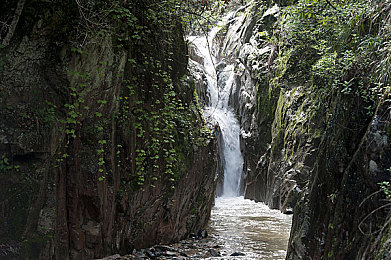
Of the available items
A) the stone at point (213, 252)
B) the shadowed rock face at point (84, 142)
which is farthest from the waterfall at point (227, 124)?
the stone at point (213, 252)

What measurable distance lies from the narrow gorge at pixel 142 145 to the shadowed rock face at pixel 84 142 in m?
0.02

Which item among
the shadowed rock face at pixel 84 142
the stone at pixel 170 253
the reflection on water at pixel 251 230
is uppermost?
the shadowed rock face at pixel 84 142

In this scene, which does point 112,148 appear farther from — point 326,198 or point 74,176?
point 326,198

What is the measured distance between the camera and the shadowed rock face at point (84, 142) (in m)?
4.14

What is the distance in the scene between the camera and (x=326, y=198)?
4652 millimetres

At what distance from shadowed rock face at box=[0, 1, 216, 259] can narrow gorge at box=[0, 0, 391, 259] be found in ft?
0.06

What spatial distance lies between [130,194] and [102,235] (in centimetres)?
95

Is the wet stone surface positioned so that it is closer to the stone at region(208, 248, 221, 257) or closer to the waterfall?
the stone at region(208, 248, 221, 257)

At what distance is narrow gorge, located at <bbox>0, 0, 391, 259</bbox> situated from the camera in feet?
13.2

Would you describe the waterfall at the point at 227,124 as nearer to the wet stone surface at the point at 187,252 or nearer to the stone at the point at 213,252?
the wet stone surface at the point at 187,252

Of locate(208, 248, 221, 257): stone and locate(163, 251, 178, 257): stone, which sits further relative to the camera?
locate(208, 248, 221, 257): stone

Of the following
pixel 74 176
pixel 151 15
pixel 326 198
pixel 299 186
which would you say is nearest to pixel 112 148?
pixel 74 176

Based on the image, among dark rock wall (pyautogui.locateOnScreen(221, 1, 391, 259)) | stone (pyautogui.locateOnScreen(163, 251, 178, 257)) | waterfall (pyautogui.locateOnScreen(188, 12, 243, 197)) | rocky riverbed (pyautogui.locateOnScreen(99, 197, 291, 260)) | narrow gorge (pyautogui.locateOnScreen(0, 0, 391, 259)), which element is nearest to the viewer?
dark rock wall (pyautogui.locateOnScreen(221, 1, 391, 259))

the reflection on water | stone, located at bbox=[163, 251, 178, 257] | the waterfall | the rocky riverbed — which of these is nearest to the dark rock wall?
the waterfall
